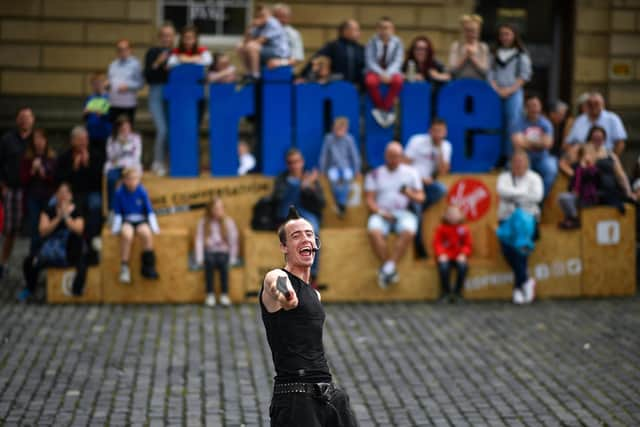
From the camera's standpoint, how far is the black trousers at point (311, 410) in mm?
6594

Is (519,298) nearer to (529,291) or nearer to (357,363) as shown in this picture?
(529,291)

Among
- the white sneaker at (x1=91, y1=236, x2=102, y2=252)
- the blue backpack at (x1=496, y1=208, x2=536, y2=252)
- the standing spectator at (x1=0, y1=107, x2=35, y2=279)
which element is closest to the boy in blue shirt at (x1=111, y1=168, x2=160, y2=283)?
the white sneaker at (x1=91, y1=236, x2=102, y2=252)

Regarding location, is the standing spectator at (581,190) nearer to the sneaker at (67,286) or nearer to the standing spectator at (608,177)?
the standing spectator at (608,177)

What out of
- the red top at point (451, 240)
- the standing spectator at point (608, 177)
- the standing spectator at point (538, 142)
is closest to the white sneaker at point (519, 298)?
the red top at point (451, 240)

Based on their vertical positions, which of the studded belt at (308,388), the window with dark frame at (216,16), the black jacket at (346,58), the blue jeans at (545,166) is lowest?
the studded belt at (308,388)

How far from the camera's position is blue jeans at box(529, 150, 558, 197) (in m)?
15.4

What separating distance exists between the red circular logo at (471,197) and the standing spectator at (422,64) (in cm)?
154

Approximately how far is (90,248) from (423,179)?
4.34 m

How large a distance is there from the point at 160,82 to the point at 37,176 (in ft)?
6.72

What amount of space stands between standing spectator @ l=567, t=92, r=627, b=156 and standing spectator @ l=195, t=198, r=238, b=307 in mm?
4848

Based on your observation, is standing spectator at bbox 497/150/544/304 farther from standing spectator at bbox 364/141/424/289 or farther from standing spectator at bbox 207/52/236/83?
standing spectator at bbox 207/52/236/83

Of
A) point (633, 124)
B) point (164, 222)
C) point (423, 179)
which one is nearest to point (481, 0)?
point (633, 124)

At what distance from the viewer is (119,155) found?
1488cm

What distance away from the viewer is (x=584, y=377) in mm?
10836
